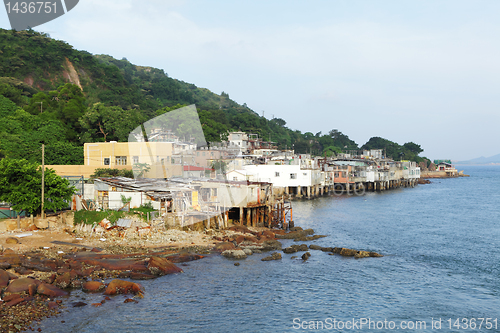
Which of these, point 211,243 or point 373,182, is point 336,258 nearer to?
point 211,243

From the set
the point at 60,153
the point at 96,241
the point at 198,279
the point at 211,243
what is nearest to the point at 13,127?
the point at 60,153

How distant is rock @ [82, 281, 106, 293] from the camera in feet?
66.2

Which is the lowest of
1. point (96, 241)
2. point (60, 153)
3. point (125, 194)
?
point (96, 241)

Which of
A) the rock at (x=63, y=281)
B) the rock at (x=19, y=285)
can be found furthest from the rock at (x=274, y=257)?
the rock at (x=19, y=285)

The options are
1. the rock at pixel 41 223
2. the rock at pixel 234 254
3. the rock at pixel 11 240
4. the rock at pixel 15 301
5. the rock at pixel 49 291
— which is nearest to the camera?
the rock at pixel 15 301

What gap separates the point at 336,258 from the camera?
94.5 feet

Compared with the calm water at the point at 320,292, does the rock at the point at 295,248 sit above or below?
above

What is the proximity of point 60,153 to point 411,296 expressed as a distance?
42773 mm

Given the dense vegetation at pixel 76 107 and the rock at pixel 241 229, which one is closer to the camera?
the rock at pixel 241 229

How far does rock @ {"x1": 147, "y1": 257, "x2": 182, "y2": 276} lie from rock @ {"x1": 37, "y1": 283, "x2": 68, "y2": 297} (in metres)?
5.08

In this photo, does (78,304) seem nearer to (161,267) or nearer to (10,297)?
(10,297)

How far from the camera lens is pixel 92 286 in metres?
20.2

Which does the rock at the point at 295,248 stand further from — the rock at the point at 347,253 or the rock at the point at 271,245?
the rock at the point at 347,253

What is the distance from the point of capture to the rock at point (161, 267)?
23.3 metres
